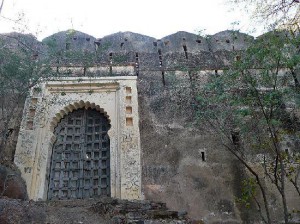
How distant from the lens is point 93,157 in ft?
32.8

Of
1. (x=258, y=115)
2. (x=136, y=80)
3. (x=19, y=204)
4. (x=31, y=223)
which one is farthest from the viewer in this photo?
(x=136, y=80)

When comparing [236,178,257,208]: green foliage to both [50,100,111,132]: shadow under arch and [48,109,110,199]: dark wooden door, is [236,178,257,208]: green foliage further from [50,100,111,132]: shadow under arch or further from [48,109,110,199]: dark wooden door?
[50,100,111,132]: shadow under arch

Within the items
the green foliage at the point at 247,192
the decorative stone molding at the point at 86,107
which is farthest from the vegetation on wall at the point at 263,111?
the decorative stone molding at the point at 86,107

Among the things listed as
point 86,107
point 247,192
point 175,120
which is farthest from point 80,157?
point 247,192

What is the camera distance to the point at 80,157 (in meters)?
9.97

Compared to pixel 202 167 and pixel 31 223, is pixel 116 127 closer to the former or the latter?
pixel 202 167

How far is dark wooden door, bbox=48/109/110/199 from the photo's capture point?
9.55m

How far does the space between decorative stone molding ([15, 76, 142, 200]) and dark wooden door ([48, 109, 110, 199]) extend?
0.20 meters

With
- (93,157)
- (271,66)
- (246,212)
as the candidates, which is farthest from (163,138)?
(271,66)

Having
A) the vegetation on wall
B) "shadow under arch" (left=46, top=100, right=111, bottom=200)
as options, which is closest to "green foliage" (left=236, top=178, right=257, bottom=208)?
the vegetation on wall

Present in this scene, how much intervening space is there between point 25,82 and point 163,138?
3.76m

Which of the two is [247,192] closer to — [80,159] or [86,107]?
[80,159]

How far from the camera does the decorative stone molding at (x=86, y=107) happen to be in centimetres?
930

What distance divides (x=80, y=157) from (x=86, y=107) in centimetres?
153
